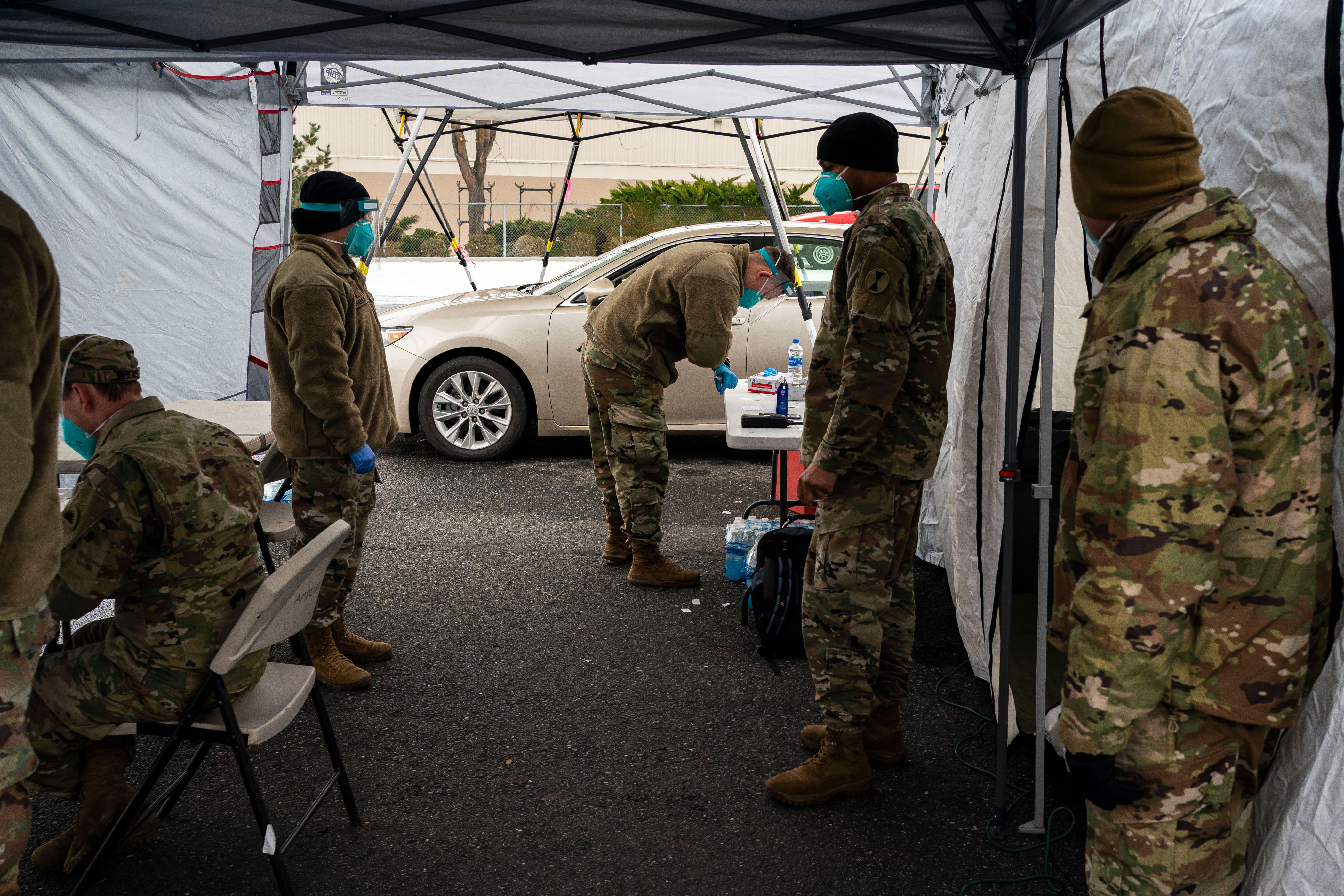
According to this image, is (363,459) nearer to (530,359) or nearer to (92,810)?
(92,810)

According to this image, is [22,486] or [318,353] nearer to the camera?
[22,486]

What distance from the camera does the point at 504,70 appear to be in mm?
6469

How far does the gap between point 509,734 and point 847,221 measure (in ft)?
29.3

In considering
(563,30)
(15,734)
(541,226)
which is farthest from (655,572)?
(541,226)

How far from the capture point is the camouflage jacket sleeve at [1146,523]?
161cm

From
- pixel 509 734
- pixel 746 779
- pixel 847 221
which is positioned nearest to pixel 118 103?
pixel 509 734

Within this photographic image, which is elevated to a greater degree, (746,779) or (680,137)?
(680,137)

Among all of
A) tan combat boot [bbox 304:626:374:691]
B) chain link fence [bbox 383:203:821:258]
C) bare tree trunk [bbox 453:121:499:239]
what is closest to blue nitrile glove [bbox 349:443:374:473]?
tan combat boot [bbox 304:626:374:691]

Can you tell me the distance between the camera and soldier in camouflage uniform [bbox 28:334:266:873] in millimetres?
2373

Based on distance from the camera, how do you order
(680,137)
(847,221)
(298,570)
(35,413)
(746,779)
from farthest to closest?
(680,137) → (847,221) → (746,779) → (298,570) → (35,413)

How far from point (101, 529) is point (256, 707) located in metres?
0.62

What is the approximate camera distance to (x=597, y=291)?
7.24m

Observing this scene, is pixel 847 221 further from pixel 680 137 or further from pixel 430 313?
pixel 680 137

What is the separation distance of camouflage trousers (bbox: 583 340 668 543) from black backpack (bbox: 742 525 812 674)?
2.91 ft
